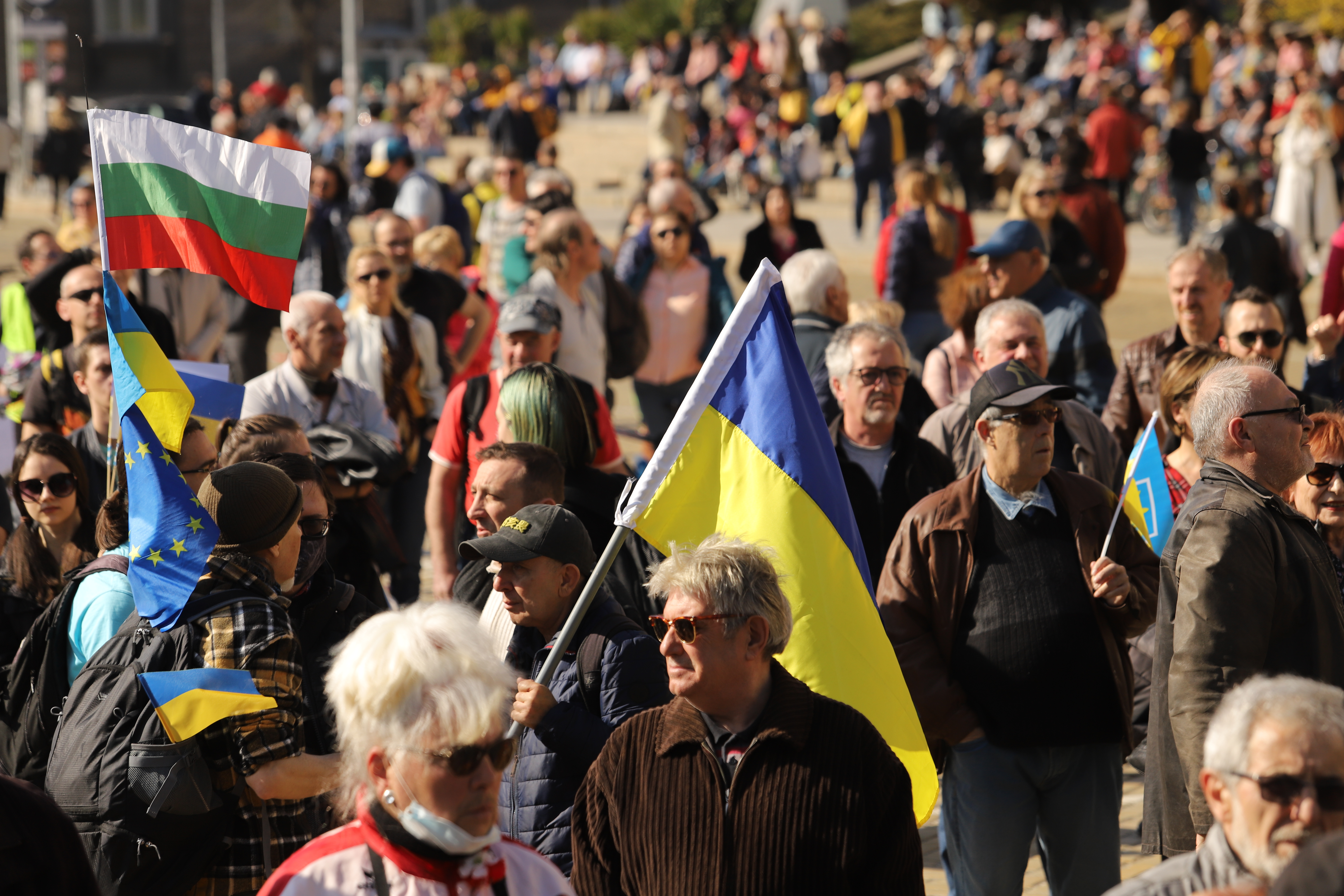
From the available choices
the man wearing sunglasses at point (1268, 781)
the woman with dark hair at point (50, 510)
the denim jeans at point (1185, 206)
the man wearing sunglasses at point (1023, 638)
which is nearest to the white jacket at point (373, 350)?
the woman with dark hair at point (50, 510)

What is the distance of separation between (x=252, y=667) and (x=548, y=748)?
751 millimetres

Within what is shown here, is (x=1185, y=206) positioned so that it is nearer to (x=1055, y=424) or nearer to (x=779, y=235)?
(x=779, y=235)

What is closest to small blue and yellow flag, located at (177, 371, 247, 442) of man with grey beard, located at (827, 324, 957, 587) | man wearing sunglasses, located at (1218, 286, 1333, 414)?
man with grey beard, located at (827, 324, 957, 587)

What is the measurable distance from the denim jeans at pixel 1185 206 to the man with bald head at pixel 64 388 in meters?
14.4

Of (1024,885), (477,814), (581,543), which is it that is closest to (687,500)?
(581,543)

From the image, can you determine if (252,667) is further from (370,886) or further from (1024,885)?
(1024,885)

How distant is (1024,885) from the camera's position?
541 centimetres

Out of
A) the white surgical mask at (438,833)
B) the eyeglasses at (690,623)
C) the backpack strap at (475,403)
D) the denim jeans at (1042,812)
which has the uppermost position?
the backpack strap at (475,403)

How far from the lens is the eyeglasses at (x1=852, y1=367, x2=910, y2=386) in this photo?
18.6ft

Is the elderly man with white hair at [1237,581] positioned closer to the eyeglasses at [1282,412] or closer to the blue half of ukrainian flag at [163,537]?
the eyeglasses at [1282,412]

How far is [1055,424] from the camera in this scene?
5367mm

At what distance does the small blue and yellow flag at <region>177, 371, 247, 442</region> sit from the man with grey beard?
2.10 meters

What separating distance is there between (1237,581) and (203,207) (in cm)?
285

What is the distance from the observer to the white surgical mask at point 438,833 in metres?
2.62
